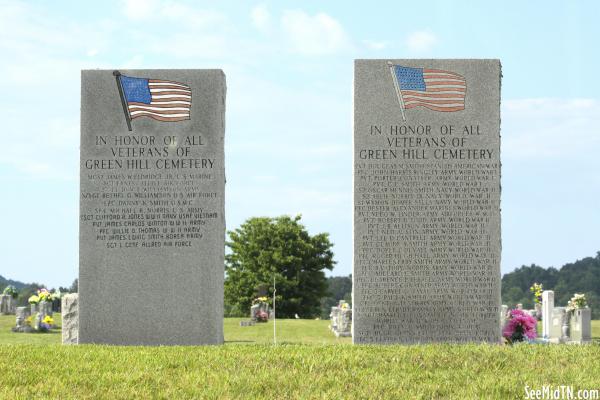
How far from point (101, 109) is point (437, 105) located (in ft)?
20.6

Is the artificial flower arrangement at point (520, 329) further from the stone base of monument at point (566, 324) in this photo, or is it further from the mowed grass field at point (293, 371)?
the stone base of monument at point (566, 324)

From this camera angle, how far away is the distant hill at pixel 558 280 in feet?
218

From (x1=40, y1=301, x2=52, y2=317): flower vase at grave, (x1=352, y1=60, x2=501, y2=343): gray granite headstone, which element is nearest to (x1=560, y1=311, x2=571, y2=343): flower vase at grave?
(x1=352, y1=60, x2=501, y2=343): gray granite headstone

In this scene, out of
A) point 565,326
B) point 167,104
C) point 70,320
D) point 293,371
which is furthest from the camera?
point 565,326

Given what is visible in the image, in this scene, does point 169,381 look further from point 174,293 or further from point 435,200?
point 435,200

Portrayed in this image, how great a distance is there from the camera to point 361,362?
1067cm

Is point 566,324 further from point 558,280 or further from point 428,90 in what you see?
point 558,280

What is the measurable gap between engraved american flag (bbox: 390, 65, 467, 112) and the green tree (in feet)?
109

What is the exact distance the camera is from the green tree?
47938 millimetres

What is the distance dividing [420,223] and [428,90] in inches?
99.1

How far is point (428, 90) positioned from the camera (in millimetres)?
14695

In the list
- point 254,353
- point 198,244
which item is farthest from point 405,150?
point 254,353

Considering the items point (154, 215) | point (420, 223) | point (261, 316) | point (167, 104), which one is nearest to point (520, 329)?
point (420, 223)

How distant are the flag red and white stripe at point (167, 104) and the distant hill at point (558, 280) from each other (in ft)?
171
